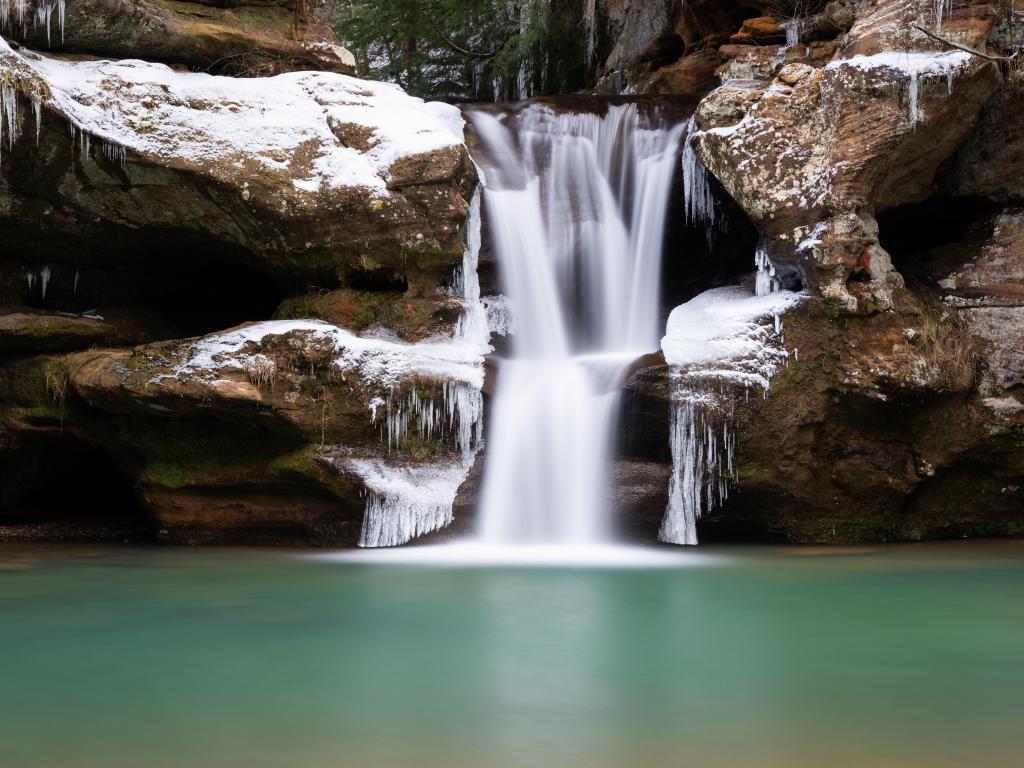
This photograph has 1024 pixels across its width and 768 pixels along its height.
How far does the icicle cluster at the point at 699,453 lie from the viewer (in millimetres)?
8531

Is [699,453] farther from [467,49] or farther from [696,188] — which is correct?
[467,49]

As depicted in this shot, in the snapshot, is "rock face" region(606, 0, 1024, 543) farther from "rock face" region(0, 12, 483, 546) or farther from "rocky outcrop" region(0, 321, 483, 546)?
"rock face" region(0, 12, 483, 546)

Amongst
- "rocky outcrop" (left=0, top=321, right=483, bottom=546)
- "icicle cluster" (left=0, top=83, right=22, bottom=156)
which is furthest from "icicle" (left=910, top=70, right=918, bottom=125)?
"icicle cluster" (left=0, top=83, right=22, bottom=156)

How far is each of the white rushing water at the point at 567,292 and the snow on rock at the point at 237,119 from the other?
1.47 meters

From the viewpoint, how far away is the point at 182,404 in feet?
27.2

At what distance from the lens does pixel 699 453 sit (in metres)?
8.57

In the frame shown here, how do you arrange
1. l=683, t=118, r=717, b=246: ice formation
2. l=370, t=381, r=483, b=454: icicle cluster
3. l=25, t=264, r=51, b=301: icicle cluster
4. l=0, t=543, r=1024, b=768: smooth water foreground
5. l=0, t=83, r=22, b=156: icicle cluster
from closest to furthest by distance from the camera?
1. l=0, t=543, r=1024, b=768: smooth water foreground
2. l=0, t=83, r=22, b=156: icicle cluster
3. l=370, t=381, r=483, b=454: icicle cluster
4. l=25, t=264, r=51, b=301: icicle cluster
5. l=683, t=118, r=717, b=246: ice formation

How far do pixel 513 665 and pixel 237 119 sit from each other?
6577mm

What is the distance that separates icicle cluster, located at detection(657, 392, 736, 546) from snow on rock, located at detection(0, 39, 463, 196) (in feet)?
11.7

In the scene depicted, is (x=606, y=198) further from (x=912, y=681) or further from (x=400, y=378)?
(x=912, y=681)

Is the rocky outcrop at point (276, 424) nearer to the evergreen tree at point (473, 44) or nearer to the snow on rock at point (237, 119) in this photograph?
the snow on rock at point (237, 119)

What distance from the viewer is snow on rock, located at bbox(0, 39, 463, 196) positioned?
28.3 ft

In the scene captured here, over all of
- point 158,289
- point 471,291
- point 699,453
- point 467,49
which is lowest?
point 699,453

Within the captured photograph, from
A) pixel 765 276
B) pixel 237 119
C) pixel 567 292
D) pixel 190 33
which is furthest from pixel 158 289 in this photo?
pixel 765 276
